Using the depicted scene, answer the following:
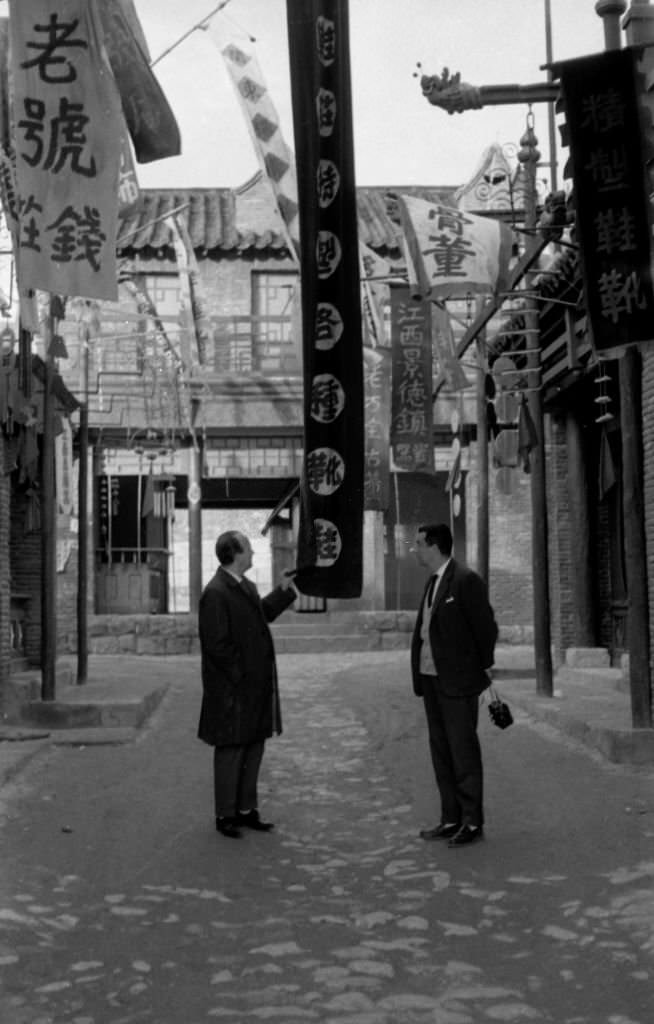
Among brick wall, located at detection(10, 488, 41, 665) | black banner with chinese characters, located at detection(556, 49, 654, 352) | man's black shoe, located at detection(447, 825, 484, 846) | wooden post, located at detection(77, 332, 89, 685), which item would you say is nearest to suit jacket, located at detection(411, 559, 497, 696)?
man's black shoe, located at detection(447, 825, 484, 846)

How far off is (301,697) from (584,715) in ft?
17.8

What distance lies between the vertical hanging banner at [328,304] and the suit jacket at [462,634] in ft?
2.27

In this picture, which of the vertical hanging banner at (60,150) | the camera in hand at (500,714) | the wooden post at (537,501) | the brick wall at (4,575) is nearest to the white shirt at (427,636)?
the camera in hand at (500,714)

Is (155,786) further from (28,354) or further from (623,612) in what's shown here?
(623,612)

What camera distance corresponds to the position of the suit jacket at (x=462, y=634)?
733 cm

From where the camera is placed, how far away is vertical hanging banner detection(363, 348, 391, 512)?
2042 centimetres

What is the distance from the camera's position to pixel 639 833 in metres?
7.64

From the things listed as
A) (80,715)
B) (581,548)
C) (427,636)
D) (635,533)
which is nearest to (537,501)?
(581,548)

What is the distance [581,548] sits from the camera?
19.2 metres

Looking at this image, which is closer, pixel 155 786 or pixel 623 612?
pixel 155 786

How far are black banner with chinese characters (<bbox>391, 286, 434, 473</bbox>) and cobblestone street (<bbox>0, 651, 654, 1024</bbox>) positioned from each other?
8.15 metres

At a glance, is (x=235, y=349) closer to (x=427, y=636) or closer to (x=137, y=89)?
(x=137, y=89)

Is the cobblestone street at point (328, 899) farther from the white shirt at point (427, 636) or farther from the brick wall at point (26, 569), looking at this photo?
the brick wall at point (26, 569)

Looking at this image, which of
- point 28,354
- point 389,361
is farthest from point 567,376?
point 28,354
